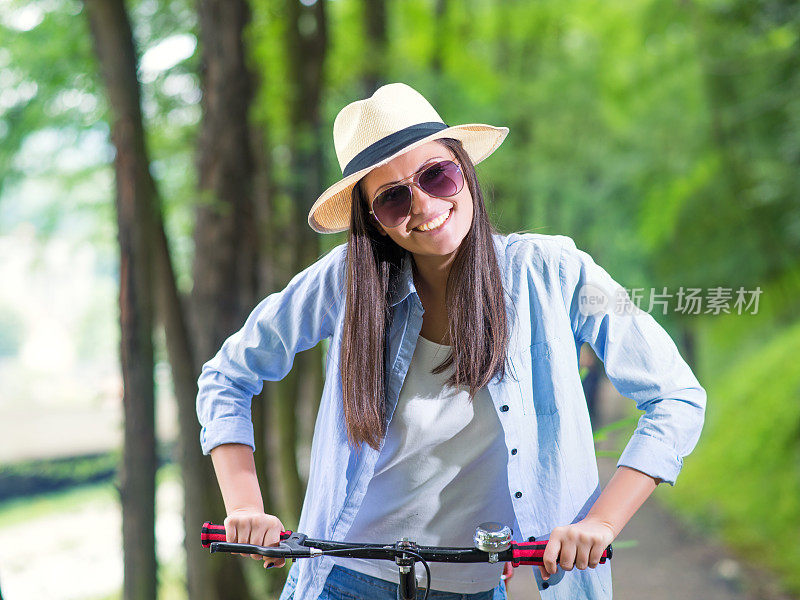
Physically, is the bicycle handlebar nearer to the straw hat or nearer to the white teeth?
the white teeth

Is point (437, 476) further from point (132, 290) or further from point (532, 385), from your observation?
point (132, 290)

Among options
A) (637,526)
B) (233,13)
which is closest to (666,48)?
(637,526)

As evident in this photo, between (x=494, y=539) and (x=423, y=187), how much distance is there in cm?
77

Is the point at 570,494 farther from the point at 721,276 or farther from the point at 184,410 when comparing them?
the point at 721,276

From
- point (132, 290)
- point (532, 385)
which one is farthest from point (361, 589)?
point (132, 290)

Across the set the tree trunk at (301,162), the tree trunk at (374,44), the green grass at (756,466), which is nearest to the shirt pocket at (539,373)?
the tree trunk at (301,162)

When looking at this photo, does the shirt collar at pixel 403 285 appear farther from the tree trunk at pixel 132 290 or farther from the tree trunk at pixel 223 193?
the tree trunk at pixel 223 193

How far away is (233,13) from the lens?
459cm

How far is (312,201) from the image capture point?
19.6ft

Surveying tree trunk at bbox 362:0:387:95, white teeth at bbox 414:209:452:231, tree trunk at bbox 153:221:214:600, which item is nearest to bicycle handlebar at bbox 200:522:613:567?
white teeth at bbox 414:209:452:231

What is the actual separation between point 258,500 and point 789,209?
369 inches

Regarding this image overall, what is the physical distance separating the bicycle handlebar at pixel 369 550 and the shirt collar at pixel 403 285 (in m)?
0.57

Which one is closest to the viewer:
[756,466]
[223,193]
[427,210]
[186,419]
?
[427,210]

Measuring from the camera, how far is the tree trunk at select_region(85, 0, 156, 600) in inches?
135
